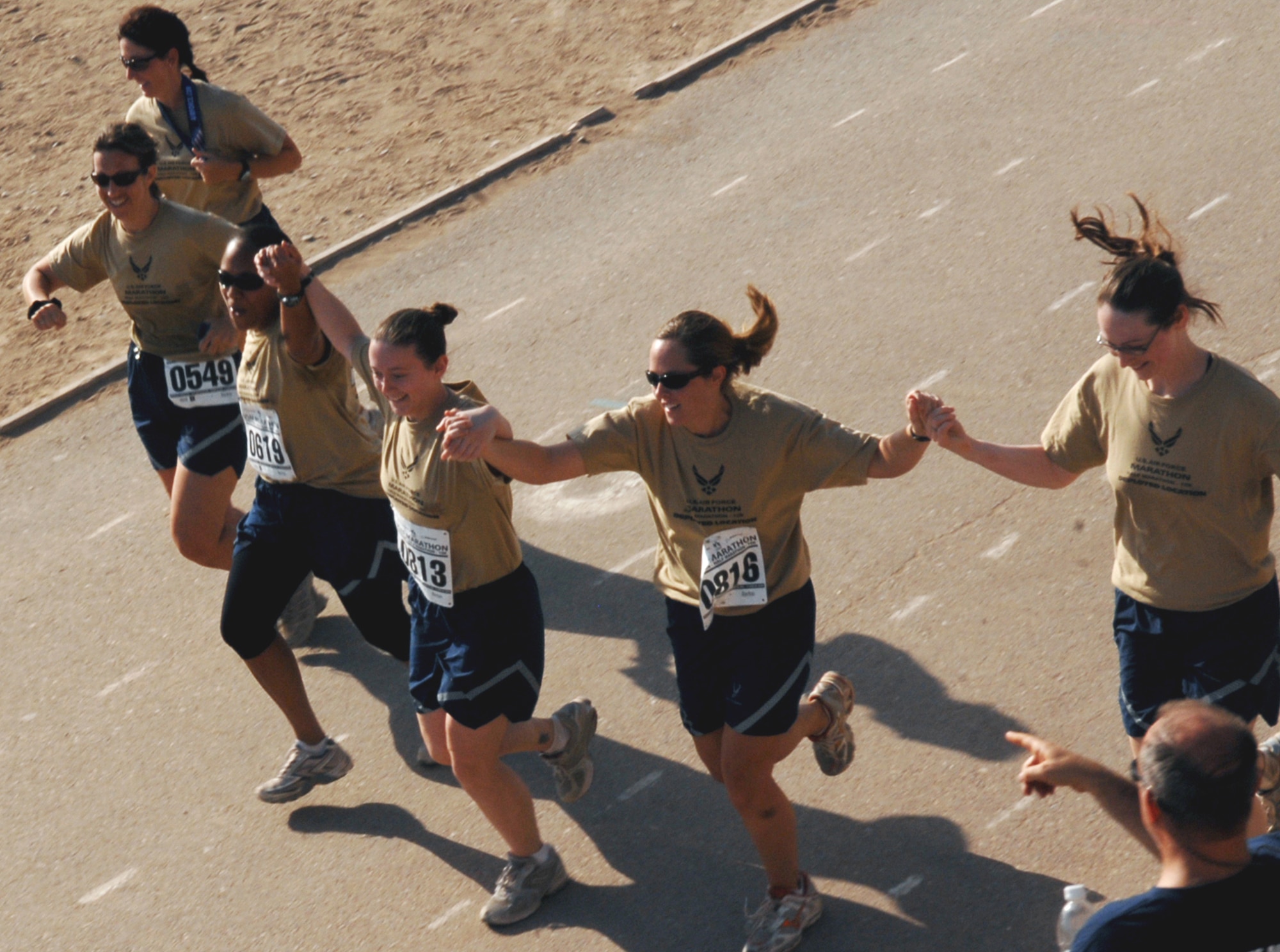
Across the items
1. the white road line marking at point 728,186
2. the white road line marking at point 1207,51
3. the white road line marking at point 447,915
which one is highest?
the white road line marking at point 728,186

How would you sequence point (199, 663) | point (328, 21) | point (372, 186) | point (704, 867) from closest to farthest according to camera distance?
point (704, 867) < point (199, 663) < point (372, 186) < point (328, 21)

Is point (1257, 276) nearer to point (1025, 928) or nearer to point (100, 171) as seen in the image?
point (1025, 928)

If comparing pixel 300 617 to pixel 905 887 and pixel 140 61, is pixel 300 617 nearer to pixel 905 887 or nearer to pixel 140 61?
pixel 140 61

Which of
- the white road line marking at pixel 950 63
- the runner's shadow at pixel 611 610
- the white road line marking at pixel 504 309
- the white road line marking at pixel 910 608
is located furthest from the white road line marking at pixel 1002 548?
the white road line marking at pixel 950 63

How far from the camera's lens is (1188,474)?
4414 mm

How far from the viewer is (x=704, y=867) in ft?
18.1

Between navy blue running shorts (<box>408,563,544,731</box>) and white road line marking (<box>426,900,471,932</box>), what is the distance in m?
0.75

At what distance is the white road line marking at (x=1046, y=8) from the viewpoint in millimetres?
11727

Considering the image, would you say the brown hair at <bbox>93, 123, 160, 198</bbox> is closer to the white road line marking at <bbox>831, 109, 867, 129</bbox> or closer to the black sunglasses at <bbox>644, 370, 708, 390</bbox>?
the black sunglasses at <bbox>644, 370, 708, 390</bbox>

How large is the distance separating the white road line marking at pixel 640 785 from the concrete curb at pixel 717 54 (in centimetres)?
694

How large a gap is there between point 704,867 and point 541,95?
7826 millimetres

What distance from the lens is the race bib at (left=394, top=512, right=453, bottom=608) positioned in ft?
16.9

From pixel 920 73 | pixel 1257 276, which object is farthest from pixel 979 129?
pixel 1257 276

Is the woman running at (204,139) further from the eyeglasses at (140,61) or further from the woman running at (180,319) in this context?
the woman running at (180,319)
